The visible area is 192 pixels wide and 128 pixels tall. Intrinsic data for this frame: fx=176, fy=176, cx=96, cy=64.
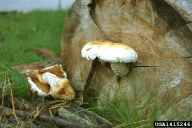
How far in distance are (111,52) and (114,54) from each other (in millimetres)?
40

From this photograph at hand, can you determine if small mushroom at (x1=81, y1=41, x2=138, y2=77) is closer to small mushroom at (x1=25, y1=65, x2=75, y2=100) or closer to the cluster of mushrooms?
the cluster of mushrooms

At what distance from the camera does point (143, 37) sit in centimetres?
172

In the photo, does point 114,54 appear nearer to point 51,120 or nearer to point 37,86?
point 51,120

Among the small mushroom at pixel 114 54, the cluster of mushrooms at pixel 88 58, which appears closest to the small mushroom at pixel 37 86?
the cluster of mushrooms at pixel 88 58

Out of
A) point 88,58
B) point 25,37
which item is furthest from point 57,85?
point 25,37

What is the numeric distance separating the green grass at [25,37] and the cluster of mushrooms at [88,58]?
439mm

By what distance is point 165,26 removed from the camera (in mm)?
1554

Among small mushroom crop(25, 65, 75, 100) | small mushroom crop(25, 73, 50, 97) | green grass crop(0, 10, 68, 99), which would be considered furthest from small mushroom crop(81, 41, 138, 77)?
green grass crop(0, 10, 68, 99)

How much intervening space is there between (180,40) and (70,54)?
1349 millimetres

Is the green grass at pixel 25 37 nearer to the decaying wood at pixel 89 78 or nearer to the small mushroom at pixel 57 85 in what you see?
the small mushroom at pixel 57 85

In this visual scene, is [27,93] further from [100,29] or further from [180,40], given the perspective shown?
[180,40]

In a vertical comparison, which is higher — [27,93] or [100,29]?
[100,29]

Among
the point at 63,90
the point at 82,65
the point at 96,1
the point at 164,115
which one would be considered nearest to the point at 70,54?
the point at 82,65

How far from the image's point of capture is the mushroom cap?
1.55 metres
